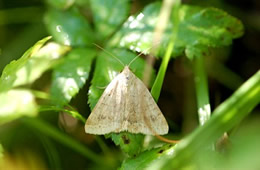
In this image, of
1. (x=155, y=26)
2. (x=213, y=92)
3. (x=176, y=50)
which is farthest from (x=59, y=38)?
(x=213, y=92)

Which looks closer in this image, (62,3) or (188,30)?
(188,30)

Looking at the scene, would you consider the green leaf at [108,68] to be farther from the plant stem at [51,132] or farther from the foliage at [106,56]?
the plant stem at [51,132]

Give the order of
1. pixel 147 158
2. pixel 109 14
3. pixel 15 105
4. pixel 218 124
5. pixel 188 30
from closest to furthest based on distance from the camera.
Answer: pixel 218 124
pixel 147 158
pixel 15 105
pixel 188 30
pixel 109 14

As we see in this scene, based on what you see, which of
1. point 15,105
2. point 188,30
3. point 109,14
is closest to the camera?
point 15,105

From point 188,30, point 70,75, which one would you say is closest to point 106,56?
point 70,75

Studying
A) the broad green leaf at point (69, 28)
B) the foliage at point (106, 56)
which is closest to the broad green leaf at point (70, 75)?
the foliage at point (106, 56)

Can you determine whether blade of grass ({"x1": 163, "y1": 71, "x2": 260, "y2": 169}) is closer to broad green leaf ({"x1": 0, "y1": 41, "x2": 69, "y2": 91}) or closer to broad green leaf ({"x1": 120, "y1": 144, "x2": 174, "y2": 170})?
broad green leaf ({"x1": 120, "y1": 144, "x2": 174, "y2": 170})

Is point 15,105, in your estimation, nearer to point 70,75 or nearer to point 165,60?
point 70,75
